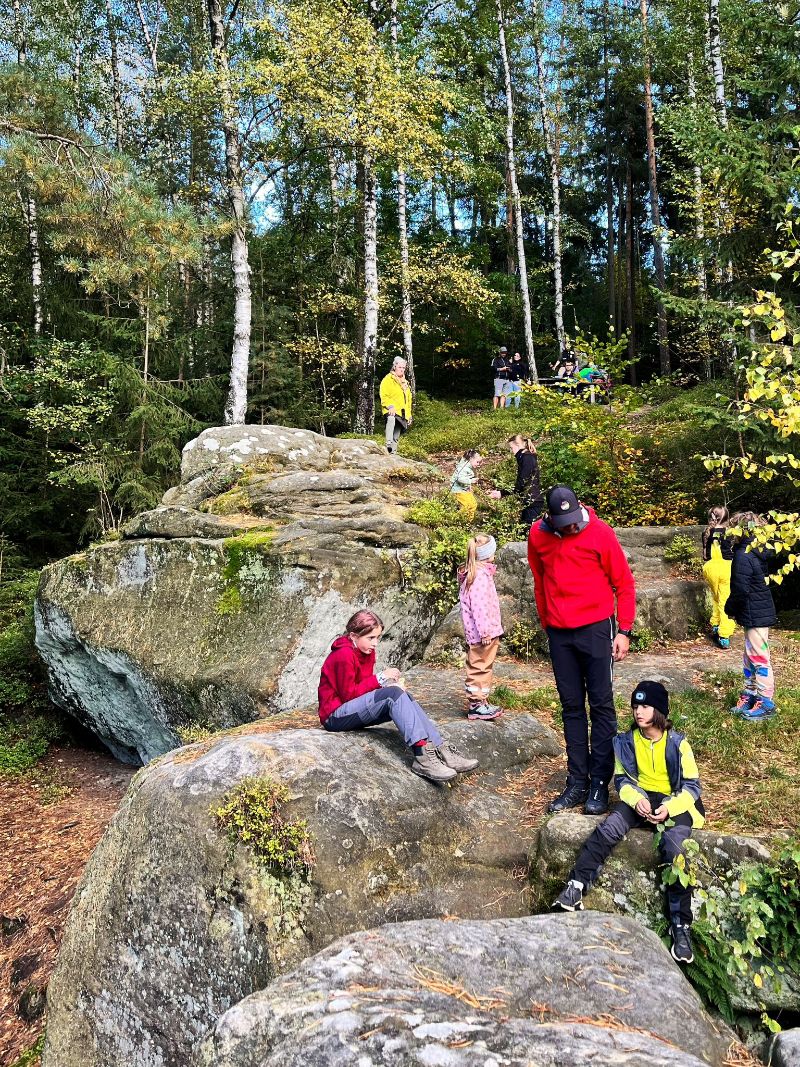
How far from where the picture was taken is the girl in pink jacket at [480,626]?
605cm

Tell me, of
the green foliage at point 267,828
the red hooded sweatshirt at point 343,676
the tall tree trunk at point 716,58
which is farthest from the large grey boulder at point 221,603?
the tall tree trunk at point 716,58

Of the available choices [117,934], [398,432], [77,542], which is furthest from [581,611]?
[77,542]

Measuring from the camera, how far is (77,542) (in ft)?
52.6

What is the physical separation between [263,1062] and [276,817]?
1836mm

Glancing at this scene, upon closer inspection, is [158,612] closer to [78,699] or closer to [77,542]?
[78,699]

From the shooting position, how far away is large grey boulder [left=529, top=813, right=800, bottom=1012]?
3705 mm

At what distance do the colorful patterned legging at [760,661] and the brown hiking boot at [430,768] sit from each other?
10.2 feet

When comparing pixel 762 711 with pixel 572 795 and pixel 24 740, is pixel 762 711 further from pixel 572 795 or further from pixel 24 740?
pixel 24 740

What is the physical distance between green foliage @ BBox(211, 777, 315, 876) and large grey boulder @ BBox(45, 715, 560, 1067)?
2.0 inches

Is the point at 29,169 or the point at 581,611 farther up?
the point at 29,169

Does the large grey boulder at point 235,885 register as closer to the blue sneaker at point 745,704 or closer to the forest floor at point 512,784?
the forest floor at point 512,784

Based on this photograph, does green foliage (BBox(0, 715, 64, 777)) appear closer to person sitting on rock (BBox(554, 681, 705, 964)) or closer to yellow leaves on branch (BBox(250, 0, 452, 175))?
person sitting on rock (BBox(554, 681, 705, 964))

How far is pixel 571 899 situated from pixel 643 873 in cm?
46

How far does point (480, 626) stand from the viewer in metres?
6.05
